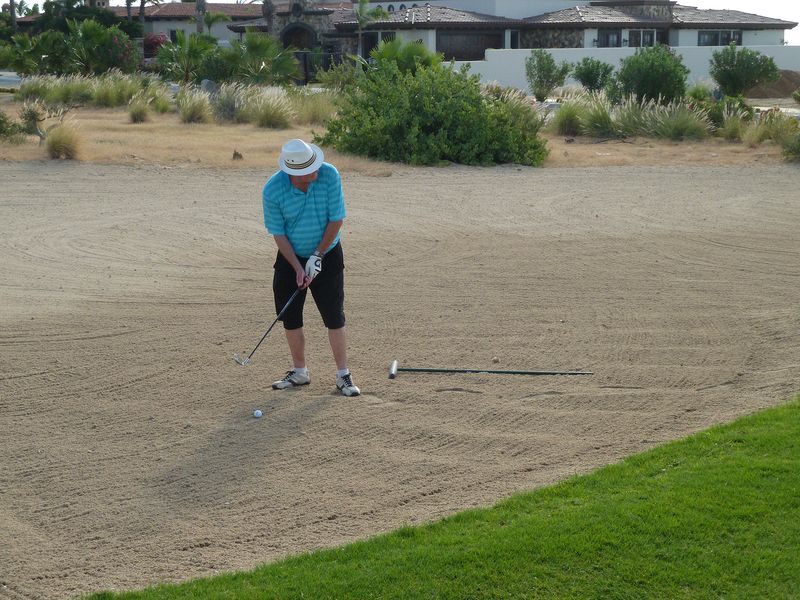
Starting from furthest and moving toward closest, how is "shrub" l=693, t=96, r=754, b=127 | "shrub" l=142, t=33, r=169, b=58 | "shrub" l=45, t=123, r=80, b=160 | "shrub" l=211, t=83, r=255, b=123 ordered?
"shrub" l=142, t=33, r=169, b=58 < "shrub" l=211, t=83, r=255, b=123 < "shrub" l=693, t=96, r=754, b=127 < "shrub" l=45, t=123, r=80, b=160

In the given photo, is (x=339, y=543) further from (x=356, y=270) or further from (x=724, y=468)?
(x=356, y=270)

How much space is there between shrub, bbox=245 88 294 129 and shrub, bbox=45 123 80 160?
8.47 meters

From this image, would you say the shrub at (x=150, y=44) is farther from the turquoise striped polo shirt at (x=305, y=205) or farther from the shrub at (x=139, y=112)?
the turquoise striped polo shirt at (x=305, y=205)

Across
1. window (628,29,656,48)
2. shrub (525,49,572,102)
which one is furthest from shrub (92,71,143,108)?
window (628,29,656,48)

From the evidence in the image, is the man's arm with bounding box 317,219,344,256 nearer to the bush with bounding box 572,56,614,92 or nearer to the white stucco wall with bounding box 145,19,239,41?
the bush with bounding box 572,56,614,92

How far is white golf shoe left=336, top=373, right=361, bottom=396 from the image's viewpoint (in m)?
7.52

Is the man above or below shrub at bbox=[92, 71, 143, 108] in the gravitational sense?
below

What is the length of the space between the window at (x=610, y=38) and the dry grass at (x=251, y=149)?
35.4 metres

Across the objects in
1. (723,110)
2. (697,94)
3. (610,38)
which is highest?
(610,38)

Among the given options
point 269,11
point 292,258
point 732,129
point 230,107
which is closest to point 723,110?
point 732,129

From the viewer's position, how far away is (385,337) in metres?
8.99

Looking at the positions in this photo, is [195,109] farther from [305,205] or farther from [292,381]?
[305,205]

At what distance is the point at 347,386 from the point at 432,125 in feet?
45.9

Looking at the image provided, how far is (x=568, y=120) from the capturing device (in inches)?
1050
